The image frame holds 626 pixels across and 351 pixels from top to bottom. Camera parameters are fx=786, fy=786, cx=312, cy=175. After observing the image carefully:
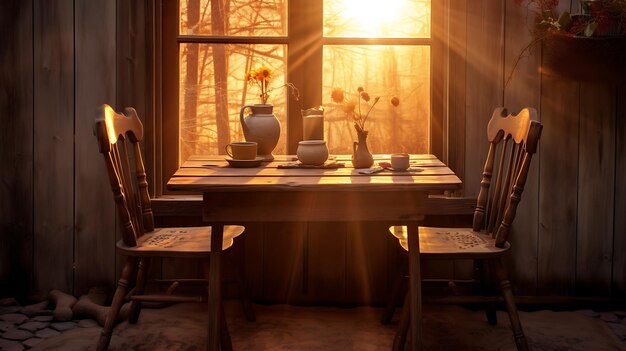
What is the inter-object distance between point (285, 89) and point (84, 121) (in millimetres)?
926

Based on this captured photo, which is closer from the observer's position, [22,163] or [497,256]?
[497,256]

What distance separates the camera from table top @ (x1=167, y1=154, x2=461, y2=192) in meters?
2.58

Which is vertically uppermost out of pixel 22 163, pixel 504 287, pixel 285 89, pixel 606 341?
pixel 285 89

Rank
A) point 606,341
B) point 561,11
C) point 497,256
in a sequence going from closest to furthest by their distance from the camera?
point 497,256
point 606,341
point 561,11

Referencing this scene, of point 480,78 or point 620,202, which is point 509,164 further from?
point 620,202

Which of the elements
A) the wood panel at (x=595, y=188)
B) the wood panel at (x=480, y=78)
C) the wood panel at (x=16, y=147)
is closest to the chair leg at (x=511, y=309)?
the wood panel at (x=480, y=78)

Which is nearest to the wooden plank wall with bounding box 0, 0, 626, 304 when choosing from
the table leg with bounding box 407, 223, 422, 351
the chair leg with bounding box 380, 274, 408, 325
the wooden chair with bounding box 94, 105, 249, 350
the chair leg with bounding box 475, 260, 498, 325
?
the chair leg with bounding box 475, 260, 498, 325

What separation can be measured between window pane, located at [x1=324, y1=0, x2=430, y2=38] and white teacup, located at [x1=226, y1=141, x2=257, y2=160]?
86cm

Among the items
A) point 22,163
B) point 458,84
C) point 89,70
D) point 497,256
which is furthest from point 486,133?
point 22,163

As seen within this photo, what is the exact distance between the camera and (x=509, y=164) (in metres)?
2.95

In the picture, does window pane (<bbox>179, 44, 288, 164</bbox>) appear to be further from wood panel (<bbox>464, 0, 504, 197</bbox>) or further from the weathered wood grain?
wood panel (<bbox>464, 0, 504, 197</bbox>)

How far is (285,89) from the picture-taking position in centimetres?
364

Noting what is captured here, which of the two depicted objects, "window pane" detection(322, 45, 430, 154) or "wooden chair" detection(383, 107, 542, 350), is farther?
"window pane" detection(322, 45, 430, 154)

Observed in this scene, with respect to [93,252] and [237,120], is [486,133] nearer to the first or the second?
[237,120]
